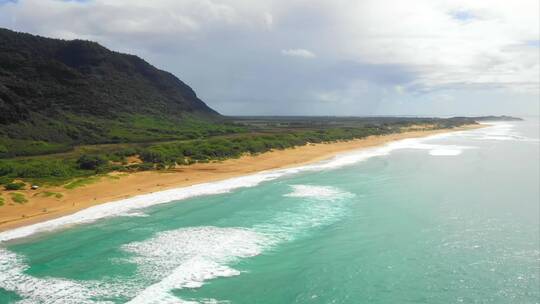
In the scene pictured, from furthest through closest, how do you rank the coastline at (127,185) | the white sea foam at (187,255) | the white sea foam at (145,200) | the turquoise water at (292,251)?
the coastline at (127,185) < the white sea foam at (145,200) < the white sea foam at (187,255) < the turquoise water at (292,251)

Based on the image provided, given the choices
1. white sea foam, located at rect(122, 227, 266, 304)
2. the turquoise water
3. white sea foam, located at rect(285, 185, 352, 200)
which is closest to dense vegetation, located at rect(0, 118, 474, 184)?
the turquoise water

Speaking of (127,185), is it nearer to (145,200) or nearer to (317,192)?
(145,200)

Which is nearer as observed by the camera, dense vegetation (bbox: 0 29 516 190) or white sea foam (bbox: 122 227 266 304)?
white sea foam (bbox: 122 227 266 304)

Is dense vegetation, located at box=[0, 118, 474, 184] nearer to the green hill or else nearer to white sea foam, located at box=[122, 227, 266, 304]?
the green hill

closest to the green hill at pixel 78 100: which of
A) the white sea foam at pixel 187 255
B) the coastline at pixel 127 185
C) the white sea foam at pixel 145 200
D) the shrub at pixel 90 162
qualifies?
the shrub at pixel 90 162

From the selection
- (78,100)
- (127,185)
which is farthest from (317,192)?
(78,100)

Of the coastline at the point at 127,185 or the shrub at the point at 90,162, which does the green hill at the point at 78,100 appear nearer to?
the shrub at the point at 90,162
